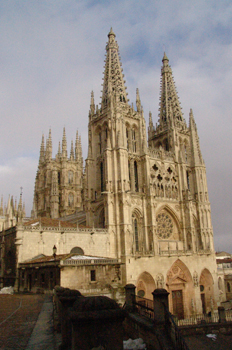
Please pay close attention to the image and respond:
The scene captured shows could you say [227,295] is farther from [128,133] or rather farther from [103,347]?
[103,347]

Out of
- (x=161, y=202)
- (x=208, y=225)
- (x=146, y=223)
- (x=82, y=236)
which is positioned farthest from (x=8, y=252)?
(x=208, y=225)

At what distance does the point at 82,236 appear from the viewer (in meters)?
32.9

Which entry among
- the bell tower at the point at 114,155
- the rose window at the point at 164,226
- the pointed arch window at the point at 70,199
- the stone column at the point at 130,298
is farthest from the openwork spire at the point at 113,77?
the stone column at the point at 130,298

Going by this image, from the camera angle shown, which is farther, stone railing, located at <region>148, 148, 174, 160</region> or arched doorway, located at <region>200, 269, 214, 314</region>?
stone railing, located at <region>148, 148, 174, 160</region>

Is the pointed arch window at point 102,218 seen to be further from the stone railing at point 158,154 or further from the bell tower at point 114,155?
the stone railing at point 158,154

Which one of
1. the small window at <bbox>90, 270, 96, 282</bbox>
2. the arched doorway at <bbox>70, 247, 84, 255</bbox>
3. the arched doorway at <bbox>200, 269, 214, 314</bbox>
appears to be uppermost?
the arched doorway at <bbox>70, 247, 84, 255</bbox>

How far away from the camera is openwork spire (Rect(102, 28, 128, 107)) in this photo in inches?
1642

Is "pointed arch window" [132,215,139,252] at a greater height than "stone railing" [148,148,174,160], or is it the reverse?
"stone railing" [148,148,174,160]

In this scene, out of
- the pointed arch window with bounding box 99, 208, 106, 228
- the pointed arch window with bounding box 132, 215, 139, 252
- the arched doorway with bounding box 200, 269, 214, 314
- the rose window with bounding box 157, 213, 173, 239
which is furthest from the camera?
the rose window with bounding box 157, 213, 173, 239

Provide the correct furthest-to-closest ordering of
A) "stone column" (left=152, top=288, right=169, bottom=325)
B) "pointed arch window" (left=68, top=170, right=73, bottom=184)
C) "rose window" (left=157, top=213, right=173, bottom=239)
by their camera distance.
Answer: "pointed arch window" (left=68, top=170, right=73, bottom=184)
"rose window" (left=157, top=213, right=173, bottom=239)
"stone column" (left=152, top=288, right=169, bottom=325)

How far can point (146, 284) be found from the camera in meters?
34.2

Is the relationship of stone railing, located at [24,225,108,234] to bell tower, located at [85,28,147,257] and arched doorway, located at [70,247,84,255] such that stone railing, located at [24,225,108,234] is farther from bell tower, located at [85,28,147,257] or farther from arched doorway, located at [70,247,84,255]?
arched doorway, located at [70,247,84,255]

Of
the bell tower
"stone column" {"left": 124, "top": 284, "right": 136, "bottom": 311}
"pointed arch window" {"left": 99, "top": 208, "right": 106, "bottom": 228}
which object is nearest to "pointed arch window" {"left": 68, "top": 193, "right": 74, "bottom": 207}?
the bell tower

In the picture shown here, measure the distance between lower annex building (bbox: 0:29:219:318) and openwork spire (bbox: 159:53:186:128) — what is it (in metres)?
0.17
